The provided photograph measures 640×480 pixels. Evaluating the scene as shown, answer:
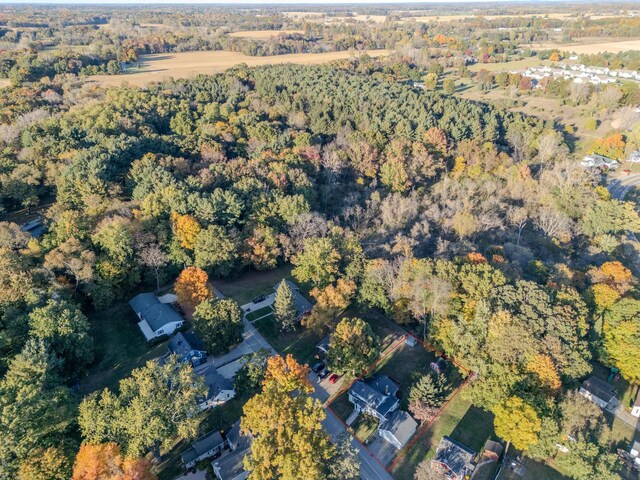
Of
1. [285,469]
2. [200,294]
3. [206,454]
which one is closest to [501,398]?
[285,469]

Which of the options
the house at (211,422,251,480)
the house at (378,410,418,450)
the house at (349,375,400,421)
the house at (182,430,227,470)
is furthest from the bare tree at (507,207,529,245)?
the house at (182,430,227,470)

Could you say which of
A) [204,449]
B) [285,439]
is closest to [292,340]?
[204,449]

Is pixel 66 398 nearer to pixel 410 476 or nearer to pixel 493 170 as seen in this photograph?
pixel 410 476

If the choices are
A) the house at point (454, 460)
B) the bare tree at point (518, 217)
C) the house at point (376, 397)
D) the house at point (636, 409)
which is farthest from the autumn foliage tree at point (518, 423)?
the bare tree at point (518, 217)

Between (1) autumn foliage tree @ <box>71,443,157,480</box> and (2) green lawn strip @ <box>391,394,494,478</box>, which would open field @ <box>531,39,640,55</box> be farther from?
(1) autumn foliage tree @ <box>71,443,157,480</box>

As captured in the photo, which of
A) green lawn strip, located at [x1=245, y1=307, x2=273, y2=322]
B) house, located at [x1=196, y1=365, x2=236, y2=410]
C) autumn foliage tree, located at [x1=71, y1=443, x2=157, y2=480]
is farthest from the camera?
green lawn strip, located at [x1=245, y1=307, x2=273, y2=322]

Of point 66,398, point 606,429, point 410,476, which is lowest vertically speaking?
point 410,476

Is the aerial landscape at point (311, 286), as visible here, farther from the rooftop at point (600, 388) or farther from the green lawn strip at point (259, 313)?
the green lawn strip at point (259, 313)
